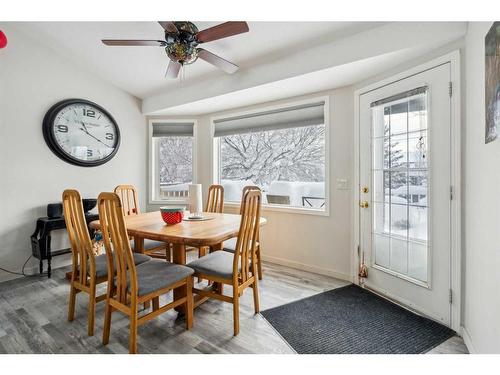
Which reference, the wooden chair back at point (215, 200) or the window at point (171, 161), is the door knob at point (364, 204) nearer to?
the wooden chair back at point (215, 200)

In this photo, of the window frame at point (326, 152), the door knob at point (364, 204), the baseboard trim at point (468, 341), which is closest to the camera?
the baseboard trim at point (468, 341)

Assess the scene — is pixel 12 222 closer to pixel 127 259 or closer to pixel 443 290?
pixel 127 259

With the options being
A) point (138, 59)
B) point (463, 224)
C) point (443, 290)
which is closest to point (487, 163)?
point (463, 224)

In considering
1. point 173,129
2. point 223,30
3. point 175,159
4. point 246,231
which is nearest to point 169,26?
point 223,30

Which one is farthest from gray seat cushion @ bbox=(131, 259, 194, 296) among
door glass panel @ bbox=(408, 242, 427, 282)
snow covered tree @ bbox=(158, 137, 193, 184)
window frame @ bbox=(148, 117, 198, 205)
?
snow covered tree @ bbox=(158, 137, 193, 184)

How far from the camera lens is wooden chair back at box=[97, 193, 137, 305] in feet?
5.15

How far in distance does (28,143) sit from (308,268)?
3.54 metres

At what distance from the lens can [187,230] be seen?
6.66ft

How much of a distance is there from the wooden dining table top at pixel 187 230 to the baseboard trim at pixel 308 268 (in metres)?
1.17

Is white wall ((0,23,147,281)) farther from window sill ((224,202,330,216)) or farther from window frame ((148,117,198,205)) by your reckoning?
window sill ((224,202,330,216))

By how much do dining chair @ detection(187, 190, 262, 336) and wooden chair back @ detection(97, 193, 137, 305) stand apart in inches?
19.6

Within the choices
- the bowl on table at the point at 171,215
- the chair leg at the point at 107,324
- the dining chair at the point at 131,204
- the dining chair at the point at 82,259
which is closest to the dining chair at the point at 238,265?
the bowl on table at the point at 171,215

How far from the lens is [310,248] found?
3221 millimetres

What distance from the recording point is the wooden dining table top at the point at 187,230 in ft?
5.89
